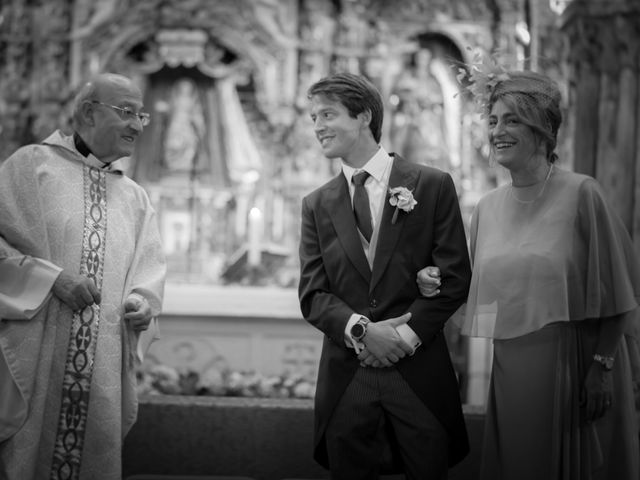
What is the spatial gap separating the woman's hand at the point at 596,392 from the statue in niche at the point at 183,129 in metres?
4.50

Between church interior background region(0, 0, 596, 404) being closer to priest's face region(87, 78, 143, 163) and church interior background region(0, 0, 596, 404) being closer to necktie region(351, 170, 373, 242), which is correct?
priest's face region(87, 78, 143, 163)

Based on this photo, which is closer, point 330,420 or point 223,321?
point 330,420

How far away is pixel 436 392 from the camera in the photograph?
2254 mm

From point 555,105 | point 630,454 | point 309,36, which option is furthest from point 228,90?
point 630,454

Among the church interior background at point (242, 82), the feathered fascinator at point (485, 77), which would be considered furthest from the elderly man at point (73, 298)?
the church interior background at point (242, 82)

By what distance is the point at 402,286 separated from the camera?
7.48ft

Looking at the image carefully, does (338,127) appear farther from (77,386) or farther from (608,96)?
(608,96)

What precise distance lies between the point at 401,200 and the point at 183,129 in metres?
4.32

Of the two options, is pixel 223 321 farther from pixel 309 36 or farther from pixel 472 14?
pixel 472 14

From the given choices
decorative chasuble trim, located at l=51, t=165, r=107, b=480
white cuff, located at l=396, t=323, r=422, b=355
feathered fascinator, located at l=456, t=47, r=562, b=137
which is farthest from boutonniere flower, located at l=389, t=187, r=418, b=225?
decorative chasuble trim, located at l=51, t=165, r=107, b=480

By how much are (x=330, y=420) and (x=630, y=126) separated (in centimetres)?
308

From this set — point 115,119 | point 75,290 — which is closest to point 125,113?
point 115,119

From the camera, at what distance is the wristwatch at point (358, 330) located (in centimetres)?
220

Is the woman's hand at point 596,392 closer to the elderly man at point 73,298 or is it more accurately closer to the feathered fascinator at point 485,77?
the feathered fascinator at point 485,77
